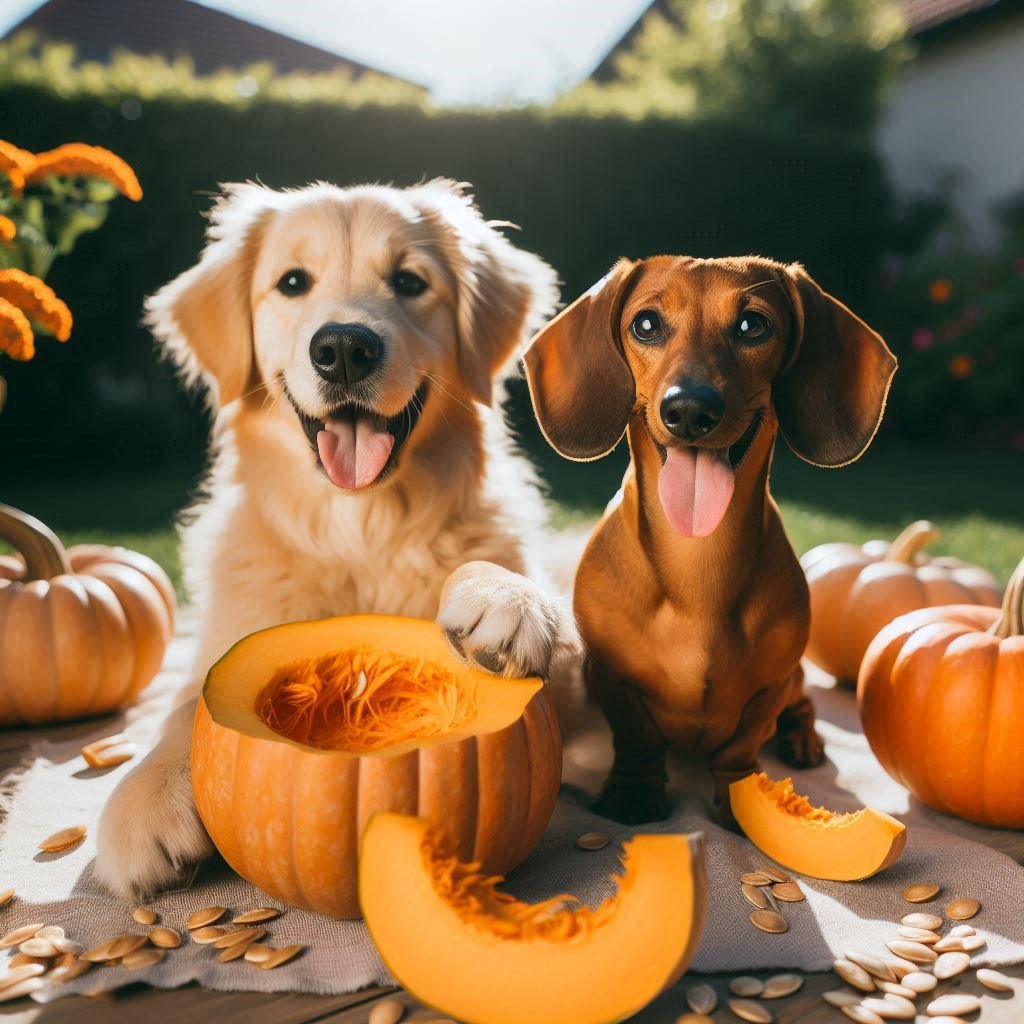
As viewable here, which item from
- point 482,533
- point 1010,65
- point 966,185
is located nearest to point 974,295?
point 966,185

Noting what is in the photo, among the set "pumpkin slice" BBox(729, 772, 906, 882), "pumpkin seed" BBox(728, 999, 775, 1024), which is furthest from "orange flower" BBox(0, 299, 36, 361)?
"pumpkin seed" BBox(728, 999, 775, 1024)

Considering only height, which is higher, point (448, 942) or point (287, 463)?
point (287, 463)

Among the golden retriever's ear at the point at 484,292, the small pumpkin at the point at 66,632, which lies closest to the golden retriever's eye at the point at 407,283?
the golden retriever's ear at the point at 484,292

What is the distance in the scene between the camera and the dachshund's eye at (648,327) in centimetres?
183

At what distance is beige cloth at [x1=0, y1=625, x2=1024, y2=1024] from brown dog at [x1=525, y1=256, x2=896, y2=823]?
8.7 inches

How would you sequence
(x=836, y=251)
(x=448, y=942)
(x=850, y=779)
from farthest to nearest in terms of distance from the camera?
(x=836, y=251)
(x=850, y=779)
(x=448, y=942)

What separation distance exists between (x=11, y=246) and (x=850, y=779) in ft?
8.17

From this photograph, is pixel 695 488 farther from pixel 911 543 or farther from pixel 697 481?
pixel 911 543

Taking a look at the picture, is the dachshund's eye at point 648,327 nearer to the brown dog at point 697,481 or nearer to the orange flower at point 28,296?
the brown dog at point 697,481

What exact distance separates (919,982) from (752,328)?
1.08 meters

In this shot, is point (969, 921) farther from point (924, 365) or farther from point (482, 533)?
point (924, 365)

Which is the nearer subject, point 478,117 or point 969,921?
point 969,921

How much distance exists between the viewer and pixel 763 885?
1.76m

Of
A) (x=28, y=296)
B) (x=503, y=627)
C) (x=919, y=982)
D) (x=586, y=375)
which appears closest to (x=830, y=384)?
(x=586, y=375)
